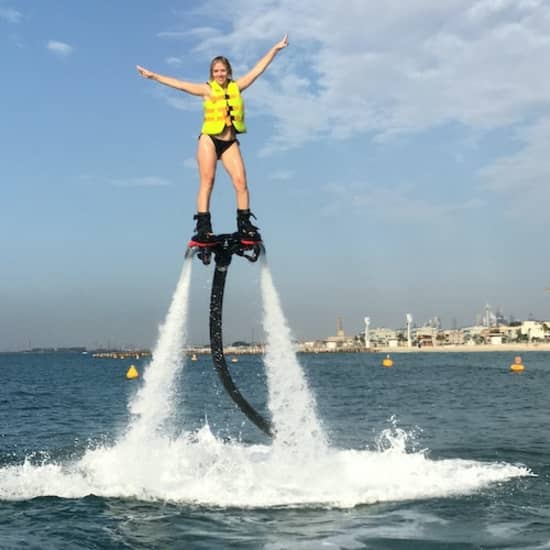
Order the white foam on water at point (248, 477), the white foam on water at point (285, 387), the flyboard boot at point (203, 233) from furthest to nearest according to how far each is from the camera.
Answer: the white foam on water at point (248, 477) < the white foam on water at point (285, 387) < the flyboard boot at point (203, 233)

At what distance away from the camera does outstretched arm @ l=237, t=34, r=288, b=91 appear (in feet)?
38.1

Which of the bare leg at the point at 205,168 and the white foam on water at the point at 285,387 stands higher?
the bare leg at the point at 205,168

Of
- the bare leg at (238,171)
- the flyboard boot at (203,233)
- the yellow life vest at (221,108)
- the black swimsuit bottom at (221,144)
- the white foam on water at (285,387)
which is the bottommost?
the white foam on water at (285,387)

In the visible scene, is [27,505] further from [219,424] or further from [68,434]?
[219,424]

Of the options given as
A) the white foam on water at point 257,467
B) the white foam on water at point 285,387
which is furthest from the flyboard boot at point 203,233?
the white foam on water at point 285,387

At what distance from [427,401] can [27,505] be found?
34245 millimetres

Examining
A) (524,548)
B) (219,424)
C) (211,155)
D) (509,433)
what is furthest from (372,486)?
(219,424)

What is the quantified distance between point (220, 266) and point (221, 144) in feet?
6.52

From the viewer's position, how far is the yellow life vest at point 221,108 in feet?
38.0

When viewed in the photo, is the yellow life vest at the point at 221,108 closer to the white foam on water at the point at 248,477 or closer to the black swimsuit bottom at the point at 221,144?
the black swimsuit bottom at the point at 221,144

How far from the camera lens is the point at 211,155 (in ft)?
38.1

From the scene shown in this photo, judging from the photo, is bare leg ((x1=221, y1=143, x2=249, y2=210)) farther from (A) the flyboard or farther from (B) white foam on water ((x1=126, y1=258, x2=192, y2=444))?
→ (B) white foam on water ((x1=126, y1=258, x2=192, y2=444))

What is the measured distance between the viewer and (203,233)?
11.5m

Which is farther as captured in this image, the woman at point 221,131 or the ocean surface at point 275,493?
the ocean surface at point 275,493
